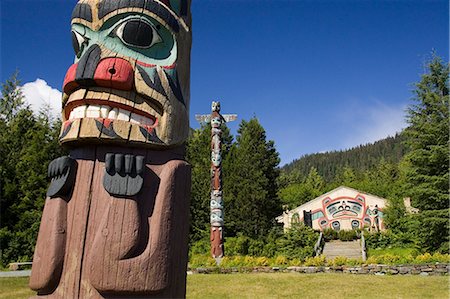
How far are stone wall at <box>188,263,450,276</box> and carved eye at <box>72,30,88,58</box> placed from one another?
38.0 ft

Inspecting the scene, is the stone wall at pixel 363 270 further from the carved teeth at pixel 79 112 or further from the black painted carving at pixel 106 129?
the black painted carving at pixel 106 129

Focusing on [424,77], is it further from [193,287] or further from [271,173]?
[193,287]

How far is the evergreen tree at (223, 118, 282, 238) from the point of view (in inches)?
981

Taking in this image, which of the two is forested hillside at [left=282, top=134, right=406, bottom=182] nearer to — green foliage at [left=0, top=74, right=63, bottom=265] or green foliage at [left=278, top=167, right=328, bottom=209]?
green foliage at [left=278, top=167, right=328, bottom=209]

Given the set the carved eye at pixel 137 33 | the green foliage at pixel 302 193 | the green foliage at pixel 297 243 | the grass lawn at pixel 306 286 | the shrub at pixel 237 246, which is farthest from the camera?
the green foliage at pixel 302 193

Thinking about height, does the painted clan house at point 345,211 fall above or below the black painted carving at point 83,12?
above

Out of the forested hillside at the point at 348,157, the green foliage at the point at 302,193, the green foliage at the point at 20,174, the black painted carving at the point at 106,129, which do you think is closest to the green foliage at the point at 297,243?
the green foliage at the point at 20,174

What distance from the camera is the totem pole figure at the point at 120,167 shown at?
2.62m

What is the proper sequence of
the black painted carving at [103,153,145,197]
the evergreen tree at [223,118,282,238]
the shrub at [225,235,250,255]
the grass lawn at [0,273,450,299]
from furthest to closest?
the evergreen tree at [223,118,282,238] < the shrub at [225,235,250,255] < the grass lawn at [0,273,450,299] < the black painted carving at [103,153,145,197]

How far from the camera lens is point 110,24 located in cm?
319

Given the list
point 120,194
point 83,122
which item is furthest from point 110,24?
point 120,194

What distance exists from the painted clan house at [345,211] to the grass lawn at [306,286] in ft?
77.6

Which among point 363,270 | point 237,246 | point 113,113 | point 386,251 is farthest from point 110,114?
point 386,251

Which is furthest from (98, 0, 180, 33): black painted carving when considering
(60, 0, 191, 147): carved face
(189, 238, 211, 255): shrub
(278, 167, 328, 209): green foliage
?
(278, 167, 328, 209): green foliage
